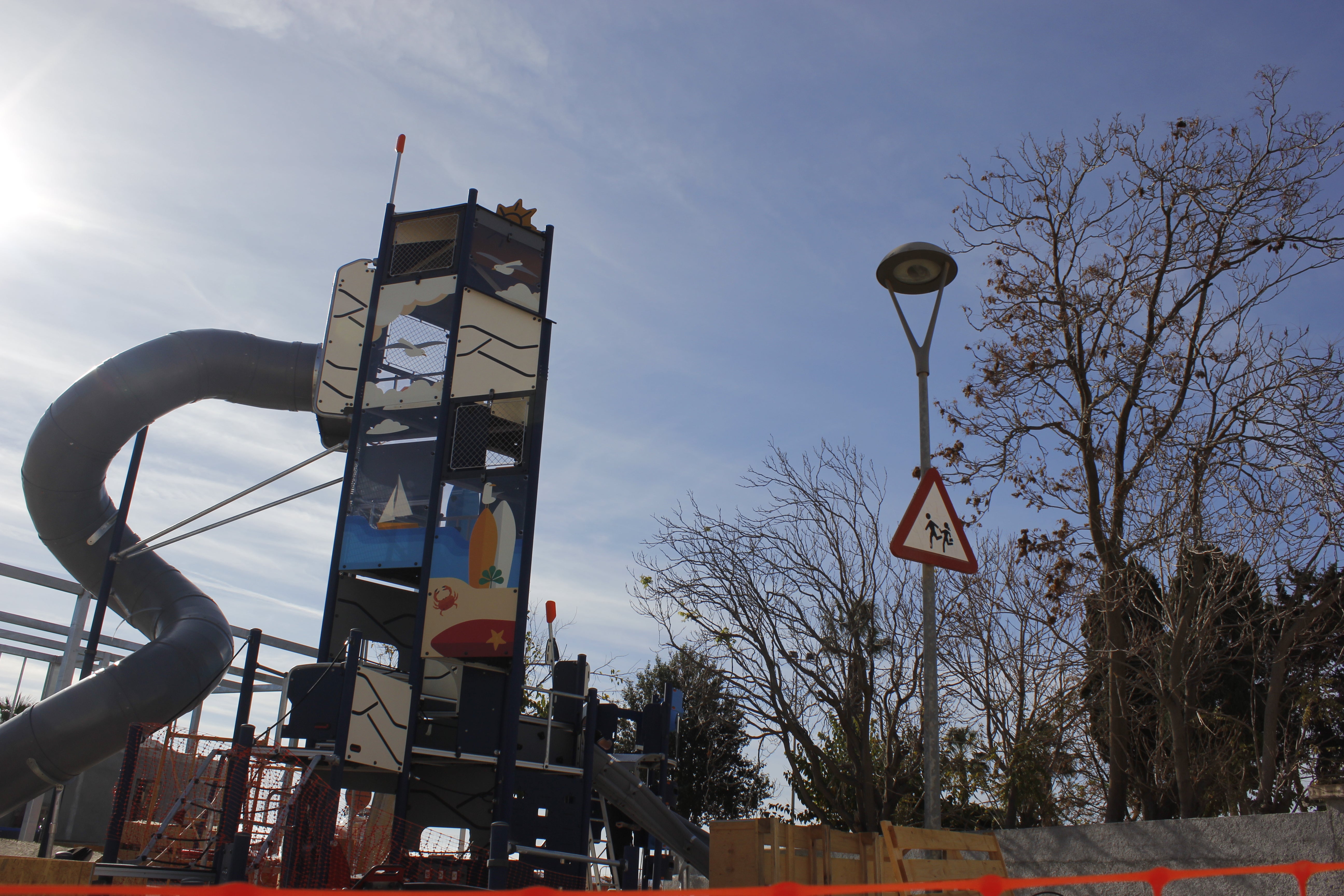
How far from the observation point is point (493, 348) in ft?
44.1

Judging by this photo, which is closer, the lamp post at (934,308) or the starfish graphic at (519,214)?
the lamp post at (934,308)

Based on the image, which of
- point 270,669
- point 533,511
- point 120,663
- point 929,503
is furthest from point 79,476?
point 929,503

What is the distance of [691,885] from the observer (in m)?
15.8

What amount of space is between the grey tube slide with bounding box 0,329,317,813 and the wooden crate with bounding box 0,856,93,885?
770 cm

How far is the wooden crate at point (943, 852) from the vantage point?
778 cm

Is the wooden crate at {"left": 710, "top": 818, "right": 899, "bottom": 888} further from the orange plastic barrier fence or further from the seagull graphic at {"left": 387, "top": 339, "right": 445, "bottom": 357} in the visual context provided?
the seagull graphic at {"left": 387, "top": 339, "right": 445, "bottom": 357}

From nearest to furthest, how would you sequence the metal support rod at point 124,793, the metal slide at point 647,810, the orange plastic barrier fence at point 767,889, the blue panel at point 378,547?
the orange plastic barrier fence at point 767,889, the metal support rod at point 124,793, the blue panel at point 378,547, the metal slide at point 647,810

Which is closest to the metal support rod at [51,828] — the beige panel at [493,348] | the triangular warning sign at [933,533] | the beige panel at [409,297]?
the beige panel at [409,297]

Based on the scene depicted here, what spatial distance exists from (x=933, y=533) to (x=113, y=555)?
13935 mm

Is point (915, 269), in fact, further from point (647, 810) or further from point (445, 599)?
point (647, 810)

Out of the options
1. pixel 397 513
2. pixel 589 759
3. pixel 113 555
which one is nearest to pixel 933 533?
pixel 589 759

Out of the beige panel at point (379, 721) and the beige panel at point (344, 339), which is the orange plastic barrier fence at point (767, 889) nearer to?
the beige panel at point (379, 721)

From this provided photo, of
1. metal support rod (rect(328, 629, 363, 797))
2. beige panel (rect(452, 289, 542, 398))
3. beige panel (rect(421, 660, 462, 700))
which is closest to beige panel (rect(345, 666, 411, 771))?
metal support rod (rect(328, 629, 363, 797))

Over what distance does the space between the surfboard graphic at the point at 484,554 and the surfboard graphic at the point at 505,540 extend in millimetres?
29
